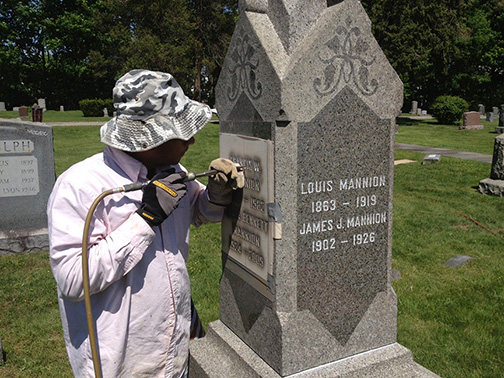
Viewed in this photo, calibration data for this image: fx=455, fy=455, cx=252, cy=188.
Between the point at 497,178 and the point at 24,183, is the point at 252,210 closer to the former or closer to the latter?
the point at 24,183

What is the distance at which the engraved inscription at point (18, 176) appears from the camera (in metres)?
6.55

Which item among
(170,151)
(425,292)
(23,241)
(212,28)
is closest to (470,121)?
(212,28)

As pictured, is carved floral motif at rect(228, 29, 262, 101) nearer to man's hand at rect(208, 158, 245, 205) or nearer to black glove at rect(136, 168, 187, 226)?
man's hand at rect(208, 158, 245, 205)

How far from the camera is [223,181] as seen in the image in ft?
8.45

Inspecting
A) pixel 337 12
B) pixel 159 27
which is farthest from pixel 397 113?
pixel 159 27

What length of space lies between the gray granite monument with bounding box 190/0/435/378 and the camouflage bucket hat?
0.59 meters

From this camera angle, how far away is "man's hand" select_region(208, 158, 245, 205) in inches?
99.7

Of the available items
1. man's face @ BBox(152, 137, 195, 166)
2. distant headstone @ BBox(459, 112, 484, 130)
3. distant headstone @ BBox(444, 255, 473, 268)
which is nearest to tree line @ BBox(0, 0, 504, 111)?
distant headstone @ BBox(459, 112, 484, 130)

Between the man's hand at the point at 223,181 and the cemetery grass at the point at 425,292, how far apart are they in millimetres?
2201

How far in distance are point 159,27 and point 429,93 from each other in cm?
2650

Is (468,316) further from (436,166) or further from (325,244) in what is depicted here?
(436,166)

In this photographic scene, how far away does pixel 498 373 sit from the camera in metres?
3.56

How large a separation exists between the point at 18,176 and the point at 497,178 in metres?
9.14

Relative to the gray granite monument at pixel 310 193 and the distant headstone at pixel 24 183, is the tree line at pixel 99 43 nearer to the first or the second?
the distant headstone at pixel 24 183
